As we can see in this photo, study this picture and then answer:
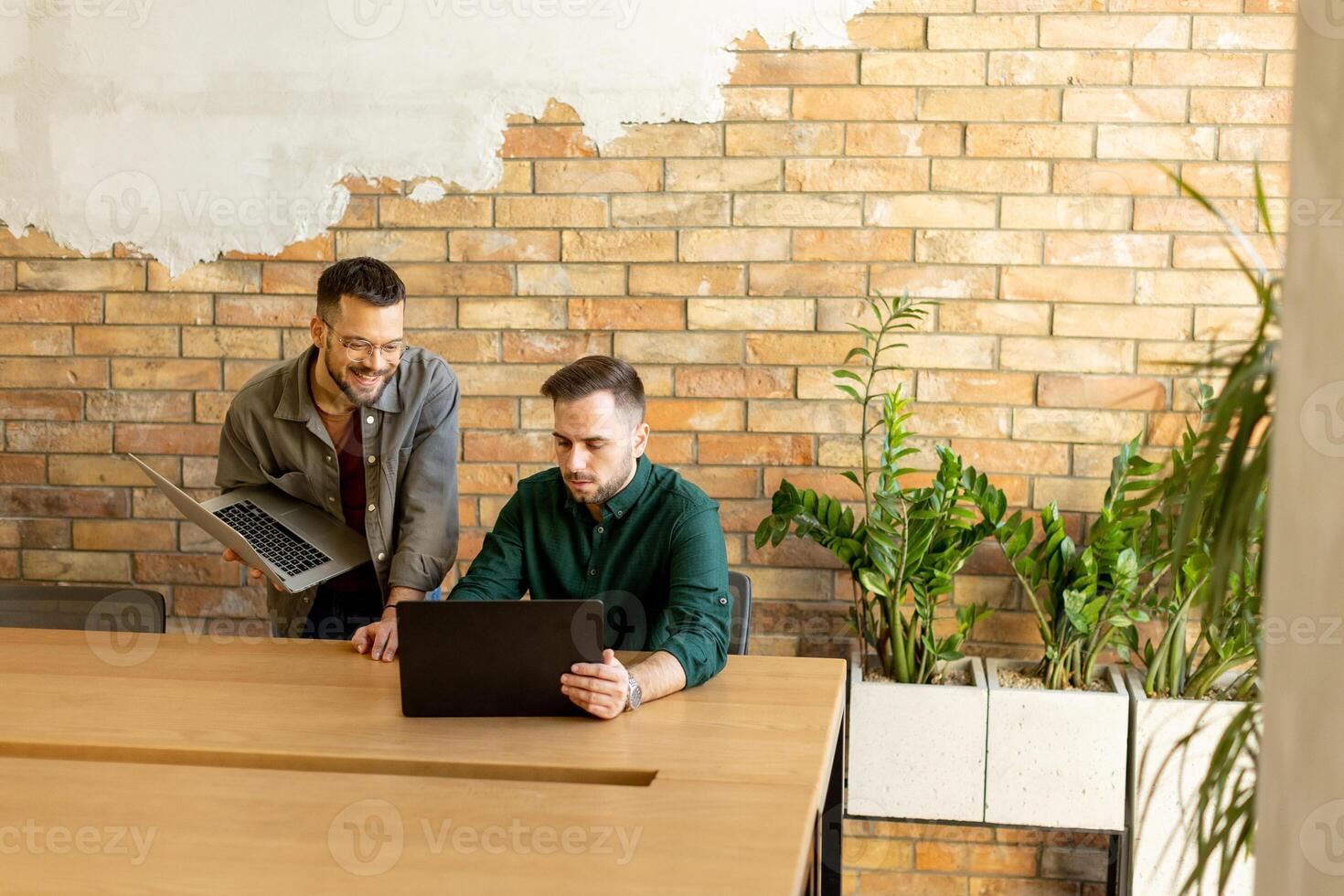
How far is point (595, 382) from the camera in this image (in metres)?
2.39

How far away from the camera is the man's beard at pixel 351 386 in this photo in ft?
8.63

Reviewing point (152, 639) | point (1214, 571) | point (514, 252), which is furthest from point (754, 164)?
point (1214, 571)

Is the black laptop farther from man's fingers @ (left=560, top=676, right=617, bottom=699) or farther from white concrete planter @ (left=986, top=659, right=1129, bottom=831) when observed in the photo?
white concrete planter @ (left=986, top=659, right=1129, bottom=831)

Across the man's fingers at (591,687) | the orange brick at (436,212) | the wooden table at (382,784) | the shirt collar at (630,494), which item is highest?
the orange brick at (436,212)

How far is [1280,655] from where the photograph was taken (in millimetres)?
898

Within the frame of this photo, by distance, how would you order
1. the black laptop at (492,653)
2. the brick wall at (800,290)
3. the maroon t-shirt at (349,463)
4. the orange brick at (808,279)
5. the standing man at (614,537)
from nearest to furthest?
1. the black laptop at (492,653)
2. the standing man at (614,537)
3. the maroon t-shirt at (349,463)
4. the brick wall at (800,290)
5. the orange brick at (808,279)

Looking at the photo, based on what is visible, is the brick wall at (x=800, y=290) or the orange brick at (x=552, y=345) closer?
the brick wall at (x=800, y=290)

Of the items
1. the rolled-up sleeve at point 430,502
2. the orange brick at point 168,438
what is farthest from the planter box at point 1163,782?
the orange brick at point 168,438

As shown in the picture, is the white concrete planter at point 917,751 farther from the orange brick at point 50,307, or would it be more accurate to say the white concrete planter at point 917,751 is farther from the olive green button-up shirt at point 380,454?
the orange brick at point 50,307

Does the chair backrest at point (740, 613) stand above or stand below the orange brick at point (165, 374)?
below

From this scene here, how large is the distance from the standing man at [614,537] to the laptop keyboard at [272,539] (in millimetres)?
324

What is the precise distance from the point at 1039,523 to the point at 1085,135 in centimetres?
94

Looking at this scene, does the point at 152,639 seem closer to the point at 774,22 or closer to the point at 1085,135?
the point at 774,22

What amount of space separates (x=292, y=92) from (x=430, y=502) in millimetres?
1280
